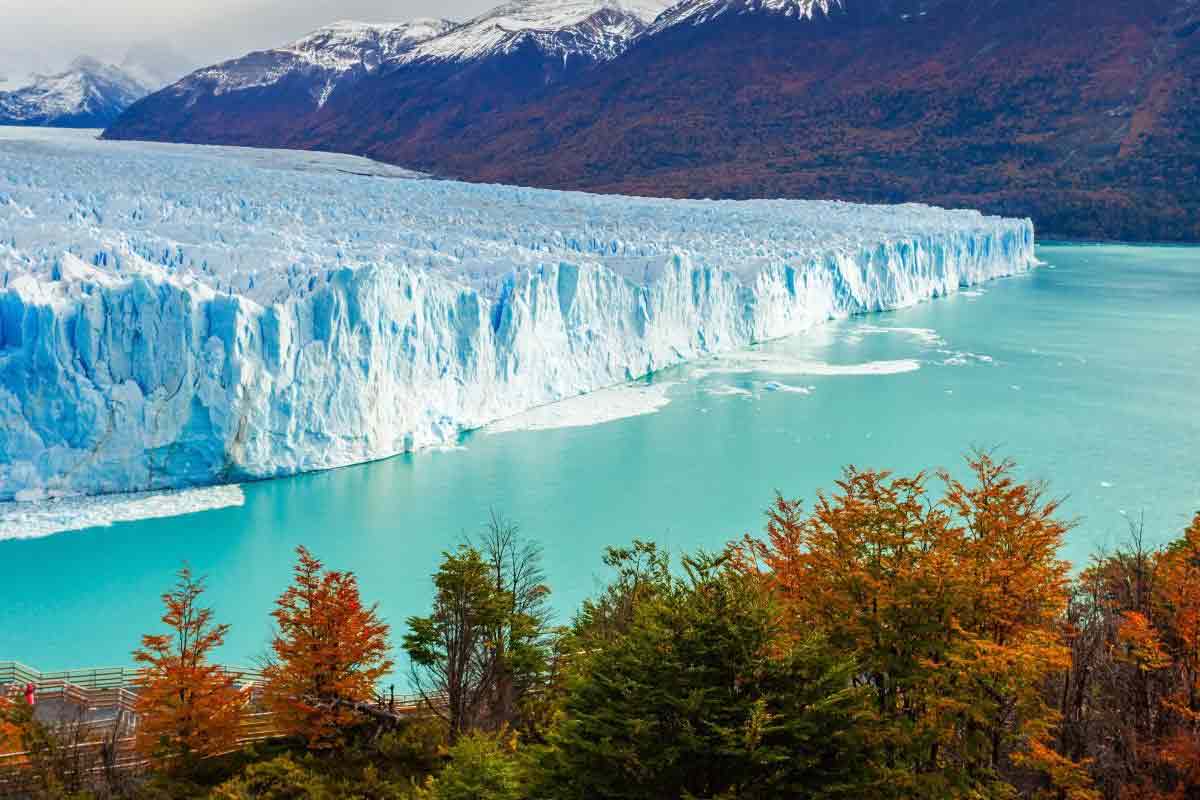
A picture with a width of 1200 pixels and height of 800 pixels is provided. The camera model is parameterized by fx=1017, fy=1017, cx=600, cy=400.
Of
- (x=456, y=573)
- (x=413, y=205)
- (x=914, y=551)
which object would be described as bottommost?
(x=456, y=573)

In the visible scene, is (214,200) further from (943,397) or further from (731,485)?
(943,397)

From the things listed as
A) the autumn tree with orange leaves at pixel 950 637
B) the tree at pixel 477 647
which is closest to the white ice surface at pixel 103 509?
the tree at pixel 477 647

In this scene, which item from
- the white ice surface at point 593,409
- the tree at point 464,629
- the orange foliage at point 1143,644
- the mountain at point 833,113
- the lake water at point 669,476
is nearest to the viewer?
the orange foliage at point 1143,644

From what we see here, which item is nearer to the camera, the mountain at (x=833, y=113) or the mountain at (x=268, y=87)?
the mountain at (x=833, y=113)

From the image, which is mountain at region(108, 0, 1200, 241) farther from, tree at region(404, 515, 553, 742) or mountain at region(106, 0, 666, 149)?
tree at region(404, 515, 553, 742)

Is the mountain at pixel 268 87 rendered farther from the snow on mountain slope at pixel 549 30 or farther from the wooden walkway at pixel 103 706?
the wooden walkway at pixel 103 706

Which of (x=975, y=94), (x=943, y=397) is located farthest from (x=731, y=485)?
(x=975, y=94)

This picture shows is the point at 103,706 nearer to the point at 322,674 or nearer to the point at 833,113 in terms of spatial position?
the point at 322,674

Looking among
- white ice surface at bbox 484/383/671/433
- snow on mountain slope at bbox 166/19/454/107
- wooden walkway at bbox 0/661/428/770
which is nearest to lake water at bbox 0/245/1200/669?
white ice surface at bbox 484/383/671/433
